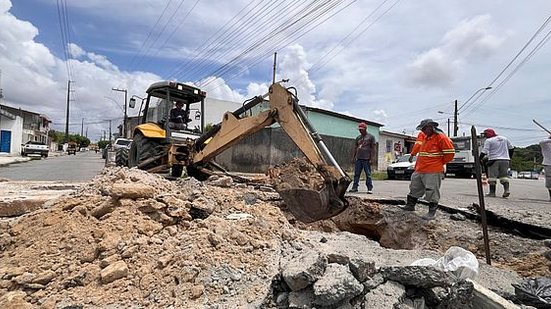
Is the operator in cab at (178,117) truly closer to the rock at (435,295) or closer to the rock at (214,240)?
the rock at (214,240)

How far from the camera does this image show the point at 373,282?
276 cm

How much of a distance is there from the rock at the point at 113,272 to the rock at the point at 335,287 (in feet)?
4.97

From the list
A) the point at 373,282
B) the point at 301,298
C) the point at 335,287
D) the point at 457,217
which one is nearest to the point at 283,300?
the point at 301,298

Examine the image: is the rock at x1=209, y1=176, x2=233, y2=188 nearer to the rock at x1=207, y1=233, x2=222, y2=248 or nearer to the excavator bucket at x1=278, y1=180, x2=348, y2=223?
the excavator bucket at x1=278, y1=180, x2=348, y2=223

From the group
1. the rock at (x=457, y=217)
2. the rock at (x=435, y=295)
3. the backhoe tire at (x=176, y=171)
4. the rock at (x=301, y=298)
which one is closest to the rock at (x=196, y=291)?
the rock at (x=301, y=298)

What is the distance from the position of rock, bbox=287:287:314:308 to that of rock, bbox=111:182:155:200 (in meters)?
2.11

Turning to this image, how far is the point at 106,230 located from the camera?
336cm

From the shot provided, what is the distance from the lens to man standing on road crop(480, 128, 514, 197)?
28.4 ft

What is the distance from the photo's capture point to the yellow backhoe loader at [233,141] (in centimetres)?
468

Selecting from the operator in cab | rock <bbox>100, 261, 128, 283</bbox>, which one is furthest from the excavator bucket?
the operator in cab

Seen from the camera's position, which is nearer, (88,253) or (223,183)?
(88,253)

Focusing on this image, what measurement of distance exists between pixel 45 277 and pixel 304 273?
200 cm

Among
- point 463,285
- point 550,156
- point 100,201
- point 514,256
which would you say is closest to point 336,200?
point 463,285

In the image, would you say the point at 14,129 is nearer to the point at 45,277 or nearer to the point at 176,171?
the point at 176,171
